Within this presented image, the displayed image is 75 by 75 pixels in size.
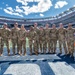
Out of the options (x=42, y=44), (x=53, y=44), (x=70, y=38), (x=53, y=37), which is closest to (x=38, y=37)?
(x=42, y=44)

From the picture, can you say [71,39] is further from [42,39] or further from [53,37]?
[42,39]

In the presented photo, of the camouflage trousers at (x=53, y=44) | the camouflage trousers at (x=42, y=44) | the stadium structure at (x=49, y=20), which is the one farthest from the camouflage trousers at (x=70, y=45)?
the stadium structure at (x=49, y=20)

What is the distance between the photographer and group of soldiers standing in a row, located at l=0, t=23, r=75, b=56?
430 inches

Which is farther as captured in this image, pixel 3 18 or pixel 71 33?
pixel 3 18

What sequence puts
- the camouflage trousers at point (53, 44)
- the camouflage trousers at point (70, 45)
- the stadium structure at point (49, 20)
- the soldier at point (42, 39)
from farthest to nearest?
the stadium structure at point (49, 20) < the camouflage trousers at point (53, 44) < the soldier at point (42, 39) < the camouflage trousers at point (70, 45)

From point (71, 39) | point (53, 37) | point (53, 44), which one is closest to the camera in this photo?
point (71, 39)

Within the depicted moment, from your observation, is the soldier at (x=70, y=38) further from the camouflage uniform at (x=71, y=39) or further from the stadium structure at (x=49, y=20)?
the stadium structure at (x=49, y=20)

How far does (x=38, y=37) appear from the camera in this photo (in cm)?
1150

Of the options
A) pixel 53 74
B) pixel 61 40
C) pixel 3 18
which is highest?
pixel 3 18

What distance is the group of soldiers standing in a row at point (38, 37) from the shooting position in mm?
10922

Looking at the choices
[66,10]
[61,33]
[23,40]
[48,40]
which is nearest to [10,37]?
[23,40]

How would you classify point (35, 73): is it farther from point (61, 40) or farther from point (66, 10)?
point (66, 10)

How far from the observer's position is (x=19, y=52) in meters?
11.3

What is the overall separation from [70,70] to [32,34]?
4778mm
